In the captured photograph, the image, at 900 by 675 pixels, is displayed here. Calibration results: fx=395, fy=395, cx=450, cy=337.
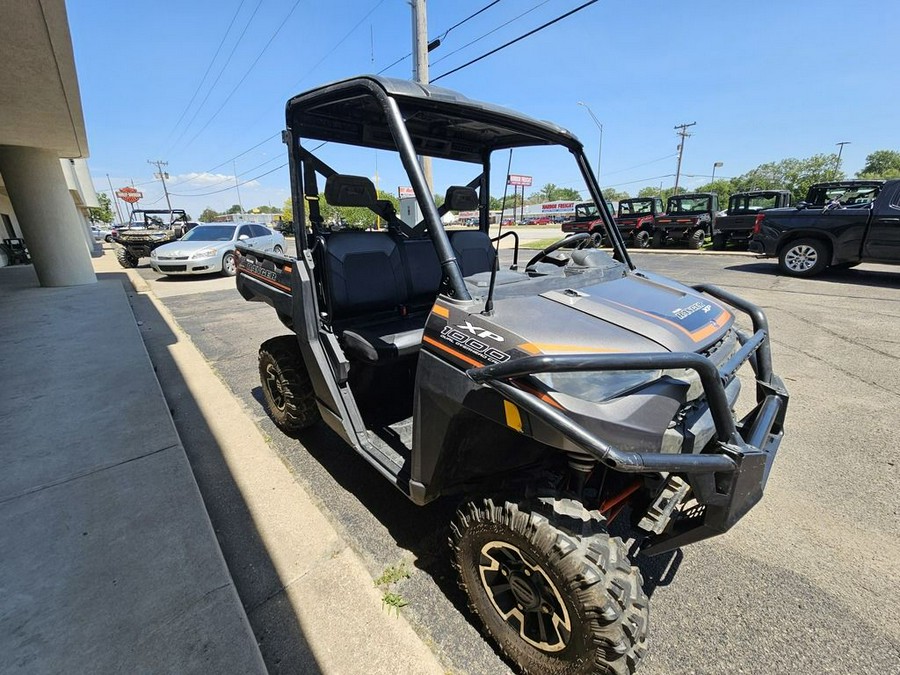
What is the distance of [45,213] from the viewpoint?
29.0 ft

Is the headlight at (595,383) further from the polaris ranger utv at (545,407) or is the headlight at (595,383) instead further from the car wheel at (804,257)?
the car wheel at (804,257)

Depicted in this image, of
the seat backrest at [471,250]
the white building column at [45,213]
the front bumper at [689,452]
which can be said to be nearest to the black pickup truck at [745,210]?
the seat backrest at [471,250]

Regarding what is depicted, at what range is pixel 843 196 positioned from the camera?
9898 mm

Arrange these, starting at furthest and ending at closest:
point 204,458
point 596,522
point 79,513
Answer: point 204,458 < point 79,513 < point 596,522

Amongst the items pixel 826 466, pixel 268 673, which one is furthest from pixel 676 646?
pixel 826 466

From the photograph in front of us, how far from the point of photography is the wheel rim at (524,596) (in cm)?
139

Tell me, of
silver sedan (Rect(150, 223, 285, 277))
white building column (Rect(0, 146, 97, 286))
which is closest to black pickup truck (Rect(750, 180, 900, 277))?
silver sedan (Rect(150, 223, 285, 277))

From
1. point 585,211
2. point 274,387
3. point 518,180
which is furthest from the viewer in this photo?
point 585,211

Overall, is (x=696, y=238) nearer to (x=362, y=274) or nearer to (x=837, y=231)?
(x=837, y=231)

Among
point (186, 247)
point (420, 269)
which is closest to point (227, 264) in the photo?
point (186, 247)

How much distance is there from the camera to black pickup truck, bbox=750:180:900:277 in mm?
7414

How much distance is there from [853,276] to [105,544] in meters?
13.0

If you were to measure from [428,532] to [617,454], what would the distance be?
1.48 meters

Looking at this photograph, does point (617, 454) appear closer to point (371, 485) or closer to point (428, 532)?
point (428, 532)
